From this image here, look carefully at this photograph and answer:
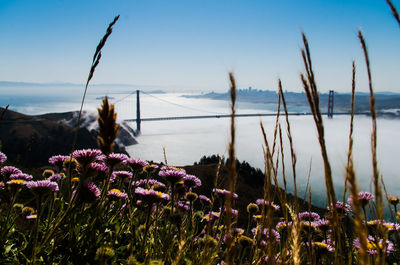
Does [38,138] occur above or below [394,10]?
below

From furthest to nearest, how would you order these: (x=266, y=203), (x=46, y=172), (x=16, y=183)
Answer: (x=46, y=172) → (x=266, y=203) → (x=16, y=183)

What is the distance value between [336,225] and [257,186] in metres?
23.5

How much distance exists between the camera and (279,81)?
3.88ft

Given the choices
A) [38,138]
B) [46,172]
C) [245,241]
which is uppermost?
[46,172]

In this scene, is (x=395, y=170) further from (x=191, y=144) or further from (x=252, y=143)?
(x=191, y=144)

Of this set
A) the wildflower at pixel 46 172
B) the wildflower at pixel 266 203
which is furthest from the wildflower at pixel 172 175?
the wildflower at pixel 46 172

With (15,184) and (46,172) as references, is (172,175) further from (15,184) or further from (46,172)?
(46,172)

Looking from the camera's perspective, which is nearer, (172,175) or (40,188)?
(40,188)

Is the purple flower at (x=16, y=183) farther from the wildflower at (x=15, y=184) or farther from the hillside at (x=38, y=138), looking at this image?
the hillside at (x=38, y=138)

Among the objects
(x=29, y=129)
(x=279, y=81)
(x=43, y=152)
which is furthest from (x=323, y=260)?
(x=29, y=129)

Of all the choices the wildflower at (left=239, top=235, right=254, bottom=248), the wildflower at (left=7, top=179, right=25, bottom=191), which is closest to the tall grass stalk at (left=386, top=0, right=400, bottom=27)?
the wildflower at (left=239, top=235, right=254, bottom=248)

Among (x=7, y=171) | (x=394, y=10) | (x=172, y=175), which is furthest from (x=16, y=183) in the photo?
(x=394, y=10)

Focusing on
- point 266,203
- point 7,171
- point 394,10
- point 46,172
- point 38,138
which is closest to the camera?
point 394,10

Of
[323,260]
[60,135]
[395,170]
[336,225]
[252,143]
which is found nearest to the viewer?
[336,225]
